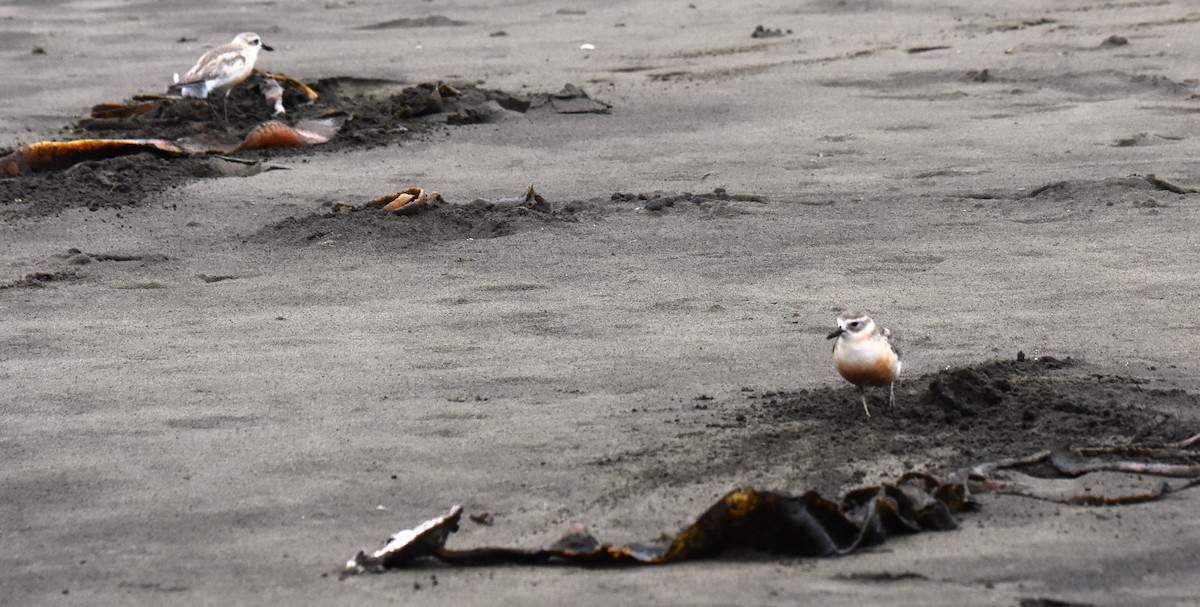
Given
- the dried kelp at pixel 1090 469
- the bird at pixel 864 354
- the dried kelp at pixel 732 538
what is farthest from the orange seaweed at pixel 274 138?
the dried kelp at pixel 1090 469

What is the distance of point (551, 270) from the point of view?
5652mm

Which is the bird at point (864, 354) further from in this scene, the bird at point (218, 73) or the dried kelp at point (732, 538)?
the bird at point (218, 73)

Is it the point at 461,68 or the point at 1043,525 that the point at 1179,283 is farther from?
the point at 461,68

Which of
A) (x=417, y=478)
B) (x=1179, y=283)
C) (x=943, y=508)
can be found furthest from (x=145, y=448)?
(x=1179, y=283)

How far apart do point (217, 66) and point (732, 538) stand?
628 cm

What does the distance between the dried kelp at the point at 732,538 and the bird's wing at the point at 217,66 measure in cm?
588

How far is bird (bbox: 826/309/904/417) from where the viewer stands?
152 inches

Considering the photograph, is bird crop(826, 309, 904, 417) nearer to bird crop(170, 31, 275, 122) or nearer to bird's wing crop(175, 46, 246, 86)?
bird crop(170, 31, 275, 122)

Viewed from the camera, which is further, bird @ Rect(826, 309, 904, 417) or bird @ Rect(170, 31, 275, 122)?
bird @ Rect(170, 31, 275, 122)

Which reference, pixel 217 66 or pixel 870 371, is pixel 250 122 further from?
pixel 870 371

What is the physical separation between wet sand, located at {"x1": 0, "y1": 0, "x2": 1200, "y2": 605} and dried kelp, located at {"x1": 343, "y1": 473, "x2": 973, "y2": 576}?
0.16 feet

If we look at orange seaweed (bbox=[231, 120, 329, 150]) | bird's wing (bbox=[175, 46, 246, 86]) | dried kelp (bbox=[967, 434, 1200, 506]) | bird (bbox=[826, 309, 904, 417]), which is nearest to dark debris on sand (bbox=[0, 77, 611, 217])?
orange seaweed (bbox=[231, 120, 329, 150])

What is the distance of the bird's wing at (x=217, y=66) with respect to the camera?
847cm

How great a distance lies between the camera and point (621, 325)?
4.97 metres
